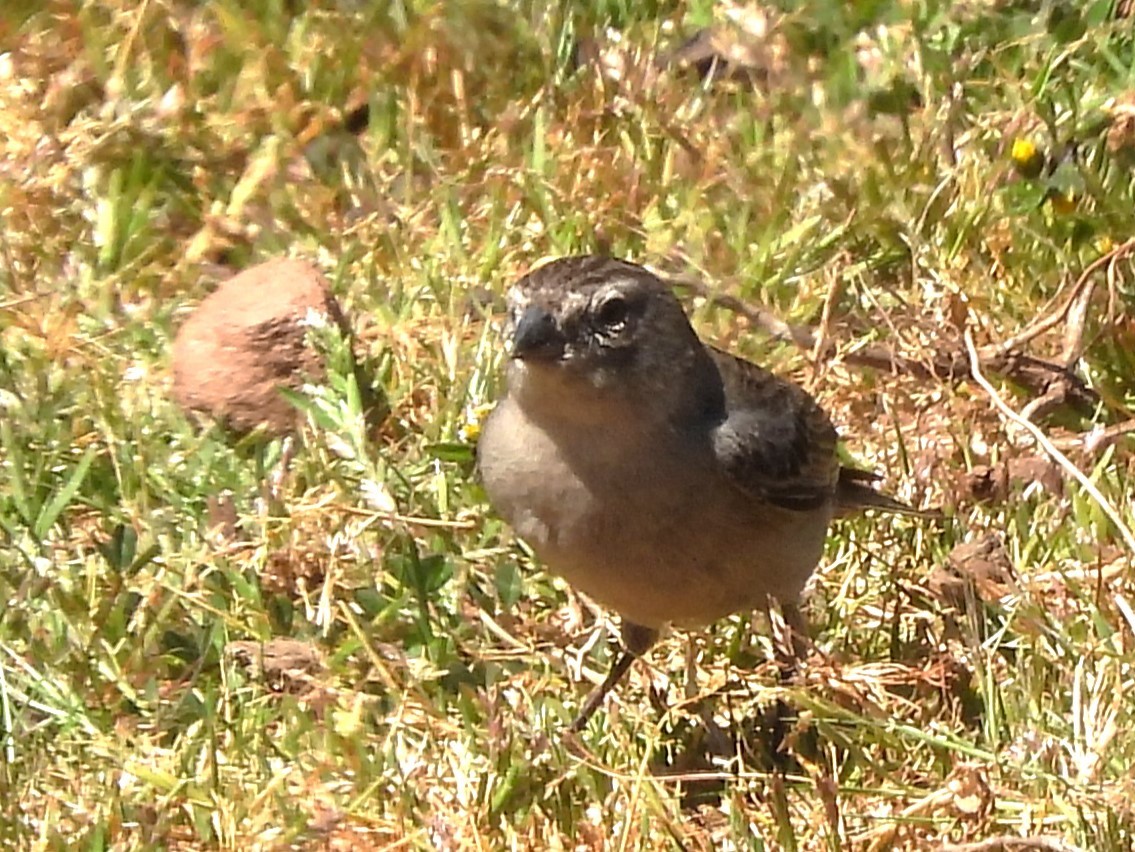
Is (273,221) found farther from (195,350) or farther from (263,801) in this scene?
(263,801)

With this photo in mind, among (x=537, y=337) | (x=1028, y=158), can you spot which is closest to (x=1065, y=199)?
(x=1028, y=158)

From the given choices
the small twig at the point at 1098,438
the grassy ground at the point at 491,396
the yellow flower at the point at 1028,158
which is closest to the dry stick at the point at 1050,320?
the grassy ground at the point at 491,396

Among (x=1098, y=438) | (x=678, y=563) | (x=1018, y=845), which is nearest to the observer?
(x=1018, y=845)

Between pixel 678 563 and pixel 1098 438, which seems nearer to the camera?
pixel 678 563

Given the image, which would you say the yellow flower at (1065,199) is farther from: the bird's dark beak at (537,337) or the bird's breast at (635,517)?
the bird's dark beak at (537,337)

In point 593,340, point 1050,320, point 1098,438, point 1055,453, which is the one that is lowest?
point 1098,438

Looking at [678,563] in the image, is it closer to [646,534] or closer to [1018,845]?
[646,534]
